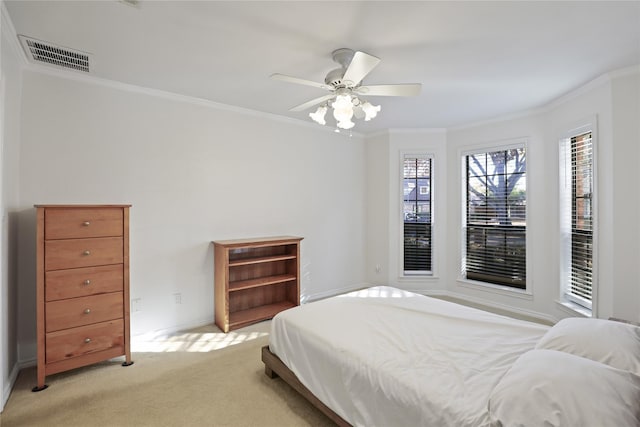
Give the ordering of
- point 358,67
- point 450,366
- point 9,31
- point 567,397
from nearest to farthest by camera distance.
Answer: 1. point 567,397
2. point 450,366
3. point 358,67
4. point 9,31

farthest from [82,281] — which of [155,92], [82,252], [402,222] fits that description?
[402,222]

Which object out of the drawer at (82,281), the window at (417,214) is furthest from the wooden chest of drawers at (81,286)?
the window at (417,214)

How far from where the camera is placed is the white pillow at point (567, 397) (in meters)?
1.09

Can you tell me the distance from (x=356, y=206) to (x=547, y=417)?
420cm

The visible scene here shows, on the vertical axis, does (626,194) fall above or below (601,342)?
above

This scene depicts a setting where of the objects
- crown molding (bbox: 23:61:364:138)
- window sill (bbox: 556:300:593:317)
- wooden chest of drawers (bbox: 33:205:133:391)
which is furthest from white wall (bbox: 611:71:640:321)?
wooden chest of drawers (bbox: 33:205:133:391)

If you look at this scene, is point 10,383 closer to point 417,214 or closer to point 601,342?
point 601,342

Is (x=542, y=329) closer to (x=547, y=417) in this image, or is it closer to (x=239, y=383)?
(x=547, y=417)

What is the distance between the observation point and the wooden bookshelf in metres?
3.49

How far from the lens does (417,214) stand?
5.03 m

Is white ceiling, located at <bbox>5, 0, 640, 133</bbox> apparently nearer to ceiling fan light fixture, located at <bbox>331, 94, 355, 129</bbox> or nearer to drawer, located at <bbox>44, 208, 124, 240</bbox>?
ceiling fan light fixture, located at <bbox>331, 94, 355, 129</bbox>

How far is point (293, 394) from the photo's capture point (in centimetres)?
228

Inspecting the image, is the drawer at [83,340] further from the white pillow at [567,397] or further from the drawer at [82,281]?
the white pillow at [567,397]

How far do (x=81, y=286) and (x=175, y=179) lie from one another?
1393 millimetres
